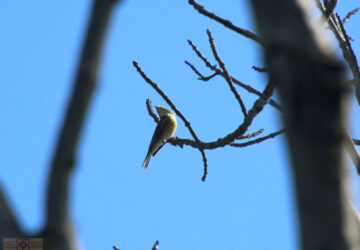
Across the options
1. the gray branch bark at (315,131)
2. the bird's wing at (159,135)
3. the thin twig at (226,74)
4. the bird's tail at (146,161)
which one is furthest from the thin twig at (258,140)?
the bird's tail at (146,161)

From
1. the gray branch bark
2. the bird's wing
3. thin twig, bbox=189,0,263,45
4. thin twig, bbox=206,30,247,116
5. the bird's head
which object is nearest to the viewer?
the gray branch bark

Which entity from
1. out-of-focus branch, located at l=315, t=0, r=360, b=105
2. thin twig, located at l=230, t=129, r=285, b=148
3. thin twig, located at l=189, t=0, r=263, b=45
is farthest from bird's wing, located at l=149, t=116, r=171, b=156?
thin twig, located at l=189, t=0, r=263, b=45

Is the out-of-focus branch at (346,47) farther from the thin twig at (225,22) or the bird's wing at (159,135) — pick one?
the bird's wing at (159,135)

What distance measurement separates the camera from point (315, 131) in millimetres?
1091

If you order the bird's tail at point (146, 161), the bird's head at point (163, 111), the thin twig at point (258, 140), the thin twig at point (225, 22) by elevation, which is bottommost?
the bird's tail at point (146, 161)

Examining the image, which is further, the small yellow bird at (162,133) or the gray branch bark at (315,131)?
the small yellow bird at (162,133)

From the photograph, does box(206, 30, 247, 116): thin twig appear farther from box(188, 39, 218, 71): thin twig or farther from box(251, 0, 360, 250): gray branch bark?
box(251, 0, 360, 250): gray branch bark

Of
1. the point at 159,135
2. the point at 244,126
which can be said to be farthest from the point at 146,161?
the point at 244,126

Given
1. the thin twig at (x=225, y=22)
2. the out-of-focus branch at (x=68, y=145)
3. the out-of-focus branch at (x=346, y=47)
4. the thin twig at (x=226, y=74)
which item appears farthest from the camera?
the thin twig at (x=226, y=74)

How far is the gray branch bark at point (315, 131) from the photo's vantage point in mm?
1087

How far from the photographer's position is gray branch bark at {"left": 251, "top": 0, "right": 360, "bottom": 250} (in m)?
1.09

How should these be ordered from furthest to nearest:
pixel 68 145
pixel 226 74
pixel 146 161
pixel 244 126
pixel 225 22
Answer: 1. pixel 146 161
2. pixel 244 126
3. pixel 226 74
4. pixel 225 22
5. pixel 68 145

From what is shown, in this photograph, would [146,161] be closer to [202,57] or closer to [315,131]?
[202,57]

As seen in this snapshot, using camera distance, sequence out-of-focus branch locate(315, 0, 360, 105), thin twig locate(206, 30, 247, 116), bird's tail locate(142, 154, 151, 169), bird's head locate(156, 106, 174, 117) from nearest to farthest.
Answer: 1. out-of-focus branch locate(315, 0, 360, 105)
2. thin twig locate(206, 30, 247, 116)
3. bird's tail locate(142, 154, 151, 169)
4. bird's head locate(156, 106, 174, 117)
